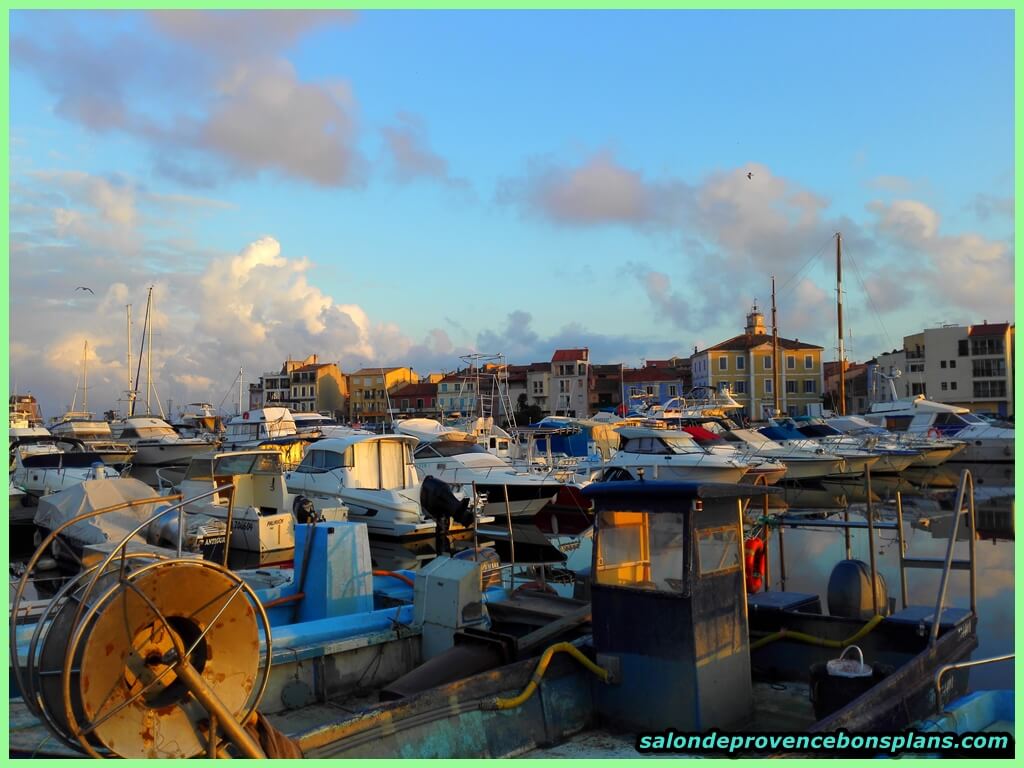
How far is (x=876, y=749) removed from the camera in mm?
5914

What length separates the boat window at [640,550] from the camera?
6910mm

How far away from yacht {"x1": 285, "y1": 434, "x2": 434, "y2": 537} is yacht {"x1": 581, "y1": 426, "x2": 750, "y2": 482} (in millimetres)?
7700

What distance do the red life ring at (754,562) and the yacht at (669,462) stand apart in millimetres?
15870

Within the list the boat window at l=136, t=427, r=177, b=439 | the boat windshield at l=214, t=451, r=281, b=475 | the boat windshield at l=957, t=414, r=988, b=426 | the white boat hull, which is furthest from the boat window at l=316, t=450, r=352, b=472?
the boat windshield at l=957, t=414, r=988, b=426

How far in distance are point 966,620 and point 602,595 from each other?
4050mm

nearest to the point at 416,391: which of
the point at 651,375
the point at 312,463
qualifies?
the point at 651,375

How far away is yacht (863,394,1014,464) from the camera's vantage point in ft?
144

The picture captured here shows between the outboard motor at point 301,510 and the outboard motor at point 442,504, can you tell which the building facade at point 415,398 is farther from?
the outboard motor at point 442,504

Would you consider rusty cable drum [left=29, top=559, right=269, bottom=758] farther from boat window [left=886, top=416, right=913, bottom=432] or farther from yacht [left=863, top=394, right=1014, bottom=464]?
boat window [left=886, top=416, right=913, bottom=432]

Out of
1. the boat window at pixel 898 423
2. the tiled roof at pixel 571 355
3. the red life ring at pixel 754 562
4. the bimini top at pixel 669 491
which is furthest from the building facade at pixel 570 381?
the bimini top at pixel 669 491

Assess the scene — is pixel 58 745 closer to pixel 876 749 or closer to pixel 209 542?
pixel 876 749

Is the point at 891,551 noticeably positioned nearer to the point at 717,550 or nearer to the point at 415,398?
the point at 717,550

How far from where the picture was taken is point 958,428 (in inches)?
1768

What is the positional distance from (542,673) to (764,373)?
83655 mm
